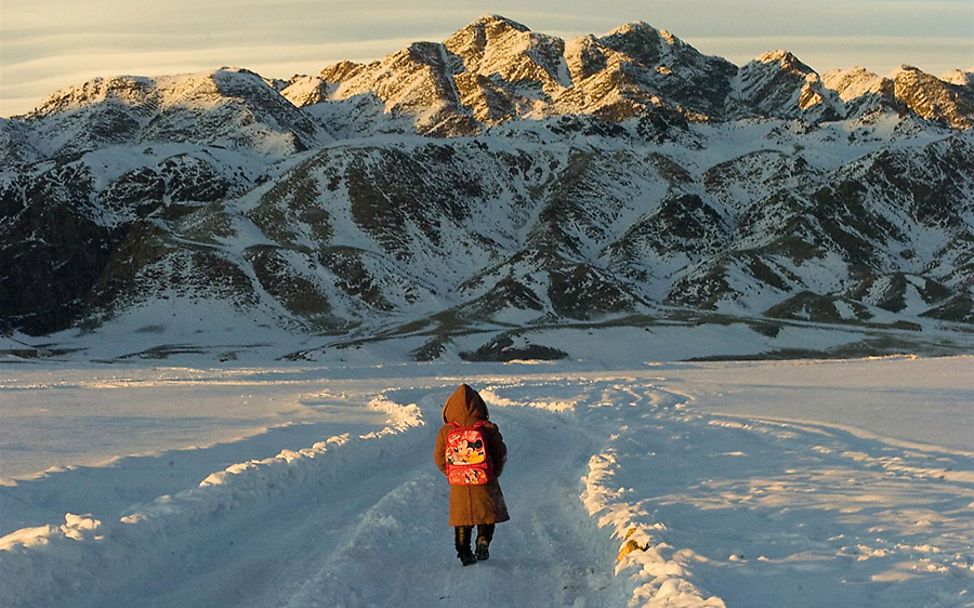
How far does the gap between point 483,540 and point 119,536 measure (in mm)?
5115

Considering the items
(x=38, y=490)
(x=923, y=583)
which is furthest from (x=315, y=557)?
(x=923, y=583)

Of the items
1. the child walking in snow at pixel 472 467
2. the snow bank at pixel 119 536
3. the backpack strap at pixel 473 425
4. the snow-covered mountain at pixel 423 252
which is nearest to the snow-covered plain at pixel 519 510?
the snow bank at pixel 119 536

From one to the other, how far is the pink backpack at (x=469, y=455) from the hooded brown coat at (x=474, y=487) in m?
0.07

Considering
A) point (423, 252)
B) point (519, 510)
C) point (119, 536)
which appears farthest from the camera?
point (423, 252)

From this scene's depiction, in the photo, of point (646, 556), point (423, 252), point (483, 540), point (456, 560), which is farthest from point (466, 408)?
point (423, 252)

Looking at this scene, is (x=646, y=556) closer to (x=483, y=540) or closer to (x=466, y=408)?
(x=483, y=540)

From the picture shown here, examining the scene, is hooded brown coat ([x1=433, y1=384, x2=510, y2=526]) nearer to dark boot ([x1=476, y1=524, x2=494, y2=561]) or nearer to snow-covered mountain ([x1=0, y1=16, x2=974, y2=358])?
dark boot ([x1=476, y1=524, x2=494, y2=561])

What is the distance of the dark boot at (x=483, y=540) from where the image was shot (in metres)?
13.2

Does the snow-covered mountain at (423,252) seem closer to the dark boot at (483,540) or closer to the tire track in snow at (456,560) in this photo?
the tire track in snow at (456,560)

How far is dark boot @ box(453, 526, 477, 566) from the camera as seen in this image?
43.3 feet

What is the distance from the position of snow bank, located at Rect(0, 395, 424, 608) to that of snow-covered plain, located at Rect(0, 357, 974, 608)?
0.03 m

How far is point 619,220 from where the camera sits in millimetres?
194750

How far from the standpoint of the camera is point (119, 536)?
12820mm

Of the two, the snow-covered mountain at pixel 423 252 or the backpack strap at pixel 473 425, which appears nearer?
the backpack strap at pixel 473 425
